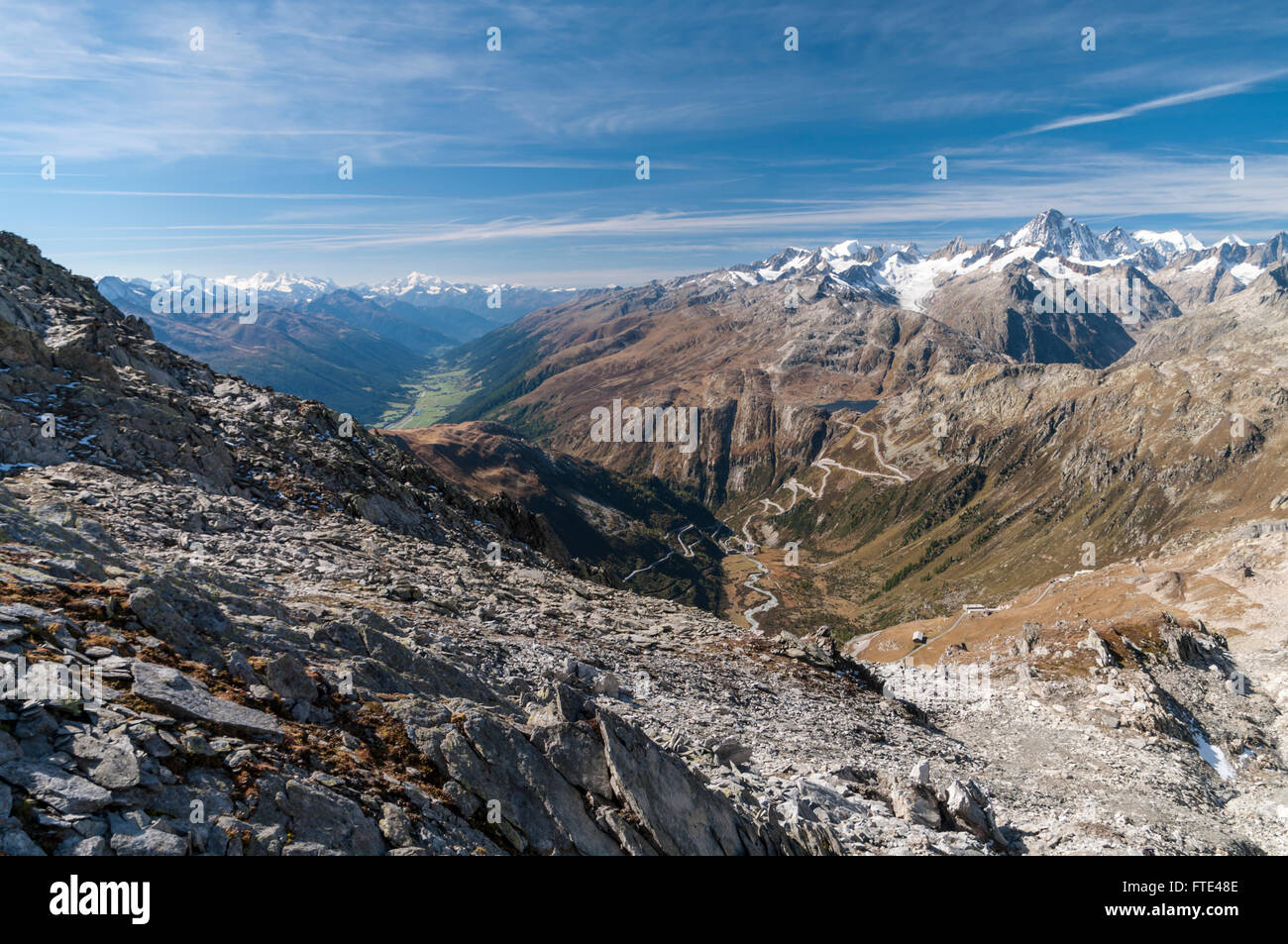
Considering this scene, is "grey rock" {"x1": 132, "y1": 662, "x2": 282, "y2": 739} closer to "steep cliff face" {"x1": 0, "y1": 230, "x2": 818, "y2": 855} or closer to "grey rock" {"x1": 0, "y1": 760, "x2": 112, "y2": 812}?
"steep cliff face" {"x1": 0, "y1": 230, "x2": 818, "y2": 855}

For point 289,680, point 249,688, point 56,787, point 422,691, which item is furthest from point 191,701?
point 422,691

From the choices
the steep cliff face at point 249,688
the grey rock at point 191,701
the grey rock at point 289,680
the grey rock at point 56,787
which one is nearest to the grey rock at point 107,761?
the steep cliff face at point 249,688

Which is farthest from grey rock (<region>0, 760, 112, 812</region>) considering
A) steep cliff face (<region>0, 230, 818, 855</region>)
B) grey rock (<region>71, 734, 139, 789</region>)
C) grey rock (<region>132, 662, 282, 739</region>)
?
grey rock (<region>132, 662, 282, 739</region>)

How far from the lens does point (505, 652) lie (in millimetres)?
29500

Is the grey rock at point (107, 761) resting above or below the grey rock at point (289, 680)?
above

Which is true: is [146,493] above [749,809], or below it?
above

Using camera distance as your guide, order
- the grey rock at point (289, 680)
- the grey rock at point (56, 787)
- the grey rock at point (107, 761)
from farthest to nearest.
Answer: the grey rock at point (289, 680)
the grey rock at point (107, 761)
the grey rock at point (56, 787)

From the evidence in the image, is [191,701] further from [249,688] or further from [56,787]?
[56,787]

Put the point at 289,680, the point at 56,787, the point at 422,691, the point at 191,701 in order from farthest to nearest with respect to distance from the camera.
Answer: the point at 422,691 → the point at 289,680 → the point at 191,701 → the point at 56,787

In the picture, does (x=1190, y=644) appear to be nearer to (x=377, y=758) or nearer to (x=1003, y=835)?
(x=1003, y=835)

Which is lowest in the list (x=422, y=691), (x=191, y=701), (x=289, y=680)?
(x=422, y=691)

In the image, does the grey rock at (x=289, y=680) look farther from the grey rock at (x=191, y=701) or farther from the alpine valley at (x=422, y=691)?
the grey rock at (x=191, y=701)
